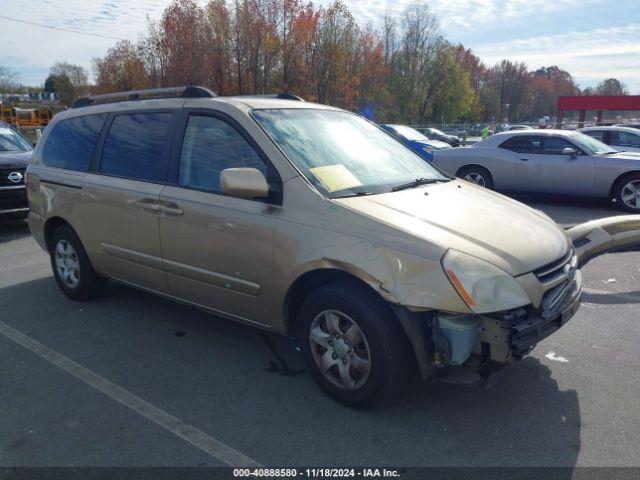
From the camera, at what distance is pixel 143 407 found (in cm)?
328

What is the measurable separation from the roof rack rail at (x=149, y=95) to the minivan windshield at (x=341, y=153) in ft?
2.20

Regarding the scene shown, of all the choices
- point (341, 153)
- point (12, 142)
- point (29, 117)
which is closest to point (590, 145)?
point (341, 153)

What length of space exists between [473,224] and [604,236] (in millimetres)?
2253

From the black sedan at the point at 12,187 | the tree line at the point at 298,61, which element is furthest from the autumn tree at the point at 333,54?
the black sedan at the point at 12,187

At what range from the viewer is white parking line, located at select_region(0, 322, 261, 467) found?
281cm

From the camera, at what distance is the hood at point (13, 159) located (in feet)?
28.4

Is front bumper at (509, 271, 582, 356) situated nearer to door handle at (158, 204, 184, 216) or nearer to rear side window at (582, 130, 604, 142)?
door handle at (158, 204, 184, 216)

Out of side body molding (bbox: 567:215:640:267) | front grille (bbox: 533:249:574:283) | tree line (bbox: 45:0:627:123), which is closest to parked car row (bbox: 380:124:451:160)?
side body molding (bbox: 567:215:640:267)

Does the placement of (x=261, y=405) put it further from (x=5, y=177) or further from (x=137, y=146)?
(x=5, y=177)

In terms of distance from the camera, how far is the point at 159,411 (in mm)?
3232

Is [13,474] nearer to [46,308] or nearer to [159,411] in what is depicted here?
[159,411]

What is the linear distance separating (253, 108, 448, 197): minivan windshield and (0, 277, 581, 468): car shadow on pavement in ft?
4.51

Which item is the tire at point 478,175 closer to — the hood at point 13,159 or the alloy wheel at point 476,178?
the alloy wheel at point 476,178

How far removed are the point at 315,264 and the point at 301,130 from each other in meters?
1.17
